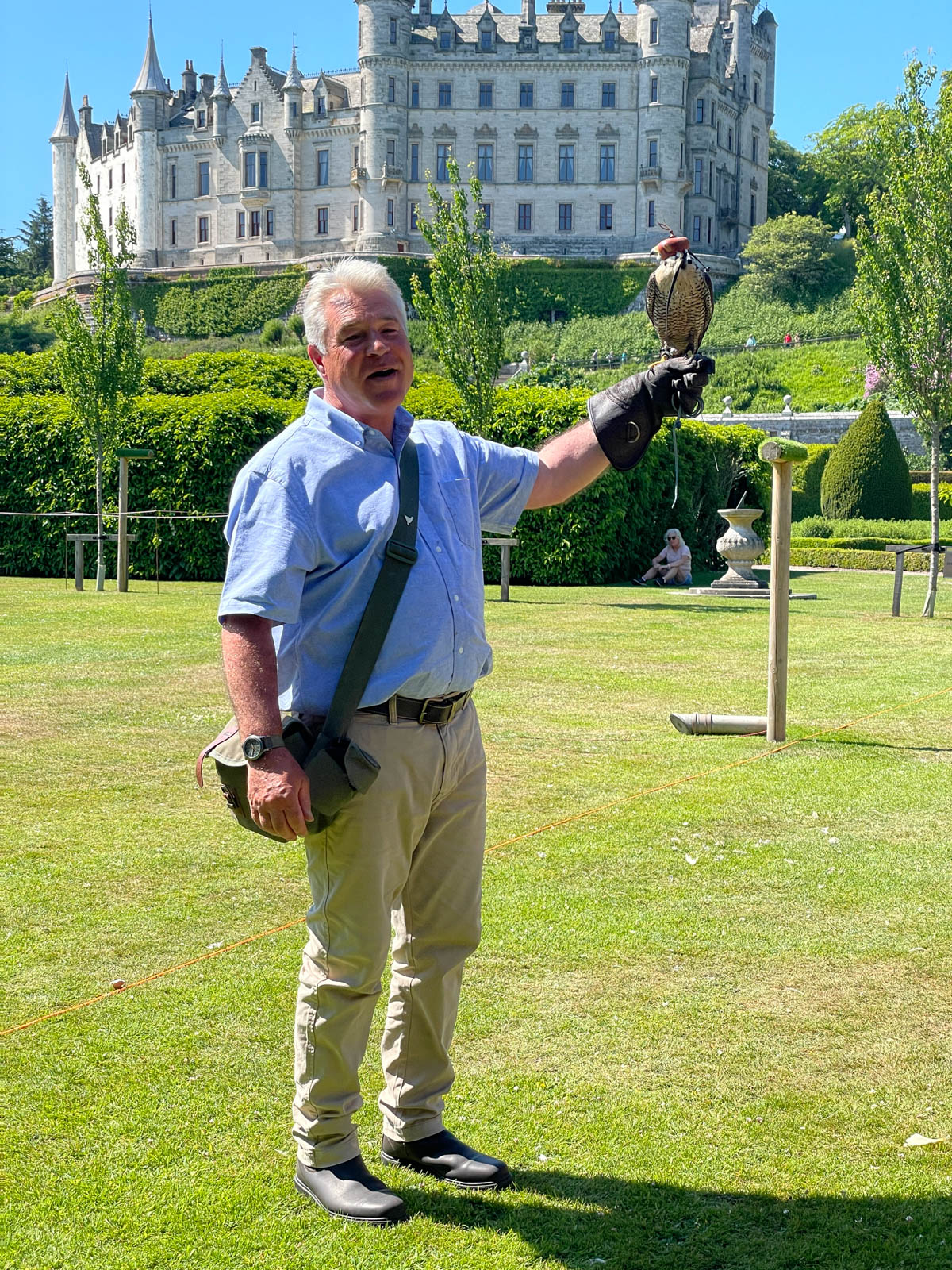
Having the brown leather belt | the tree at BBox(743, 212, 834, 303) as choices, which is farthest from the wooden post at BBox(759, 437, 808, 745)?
the tree at BBox(743, 212, 834, 303)

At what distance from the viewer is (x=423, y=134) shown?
82.3 m

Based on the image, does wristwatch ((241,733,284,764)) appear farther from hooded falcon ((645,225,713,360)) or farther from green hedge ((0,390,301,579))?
green hedge ((0,390,301,579))

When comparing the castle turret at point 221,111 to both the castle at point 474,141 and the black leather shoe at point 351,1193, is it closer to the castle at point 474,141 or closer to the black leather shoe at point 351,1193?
the castle at point 474,141

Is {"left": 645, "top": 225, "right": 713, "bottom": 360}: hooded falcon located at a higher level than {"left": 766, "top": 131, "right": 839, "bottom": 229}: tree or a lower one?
lower

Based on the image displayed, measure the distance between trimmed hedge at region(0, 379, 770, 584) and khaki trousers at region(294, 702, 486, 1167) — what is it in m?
17.1

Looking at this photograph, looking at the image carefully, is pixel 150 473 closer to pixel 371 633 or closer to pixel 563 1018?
pixel 563 1018

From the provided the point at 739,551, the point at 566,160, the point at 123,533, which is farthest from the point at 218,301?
the point at 739,551

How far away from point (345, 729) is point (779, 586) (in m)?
5.59

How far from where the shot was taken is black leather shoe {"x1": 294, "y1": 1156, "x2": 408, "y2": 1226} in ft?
9.40

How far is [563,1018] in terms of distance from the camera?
391 cm

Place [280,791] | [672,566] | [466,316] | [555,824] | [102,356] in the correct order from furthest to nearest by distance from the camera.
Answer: [672,566] → [102,356] → [466,316] → [555,824] → [280,791]

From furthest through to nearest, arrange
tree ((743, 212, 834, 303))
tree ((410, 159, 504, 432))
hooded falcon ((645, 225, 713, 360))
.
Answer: tree ((743, 212, 834, 303)) < tree ((410, 159, 504, 432)) < hooded falcon ((645, 225, 713, 360))

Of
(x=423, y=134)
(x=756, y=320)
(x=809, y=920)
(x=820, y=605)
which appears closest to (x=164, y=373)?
(x=820, y=605)

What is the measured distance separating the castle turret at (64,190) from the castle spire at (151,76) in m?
9.85
